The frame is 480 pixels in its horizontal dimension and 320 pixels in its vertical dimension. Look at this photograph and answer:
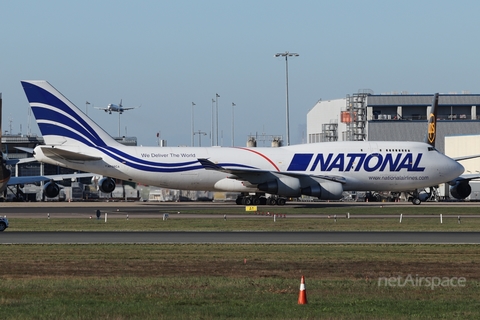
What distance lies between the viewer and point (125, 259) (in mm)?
25500

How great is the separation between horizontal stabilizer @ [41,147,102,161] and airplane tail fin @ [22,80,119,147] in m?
1.47

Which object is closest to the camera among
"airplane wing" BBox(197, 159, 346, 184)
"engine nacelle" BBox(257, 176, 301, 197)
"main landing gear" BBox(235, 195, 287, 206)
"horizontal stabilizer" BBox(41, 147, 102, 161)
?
"horizontal stabilizer" BBox(41, 147, 102, 161)

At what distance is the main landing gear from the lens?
2613 inches

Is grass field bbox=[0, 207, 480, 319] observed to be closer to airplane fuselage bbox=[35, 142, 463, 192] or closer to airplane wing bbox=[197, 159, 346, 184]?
airplane wing bbox=[197, 159, 346, 184]

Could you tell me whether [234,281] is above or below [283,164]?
below

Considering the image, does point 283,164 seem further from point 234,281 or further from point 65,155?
point 234,281

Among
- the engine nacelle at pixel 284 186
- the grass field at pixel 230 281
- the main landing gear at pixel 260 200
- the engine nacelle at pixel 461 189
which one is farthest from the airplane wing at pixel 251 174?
the grass field at pixel 230 281

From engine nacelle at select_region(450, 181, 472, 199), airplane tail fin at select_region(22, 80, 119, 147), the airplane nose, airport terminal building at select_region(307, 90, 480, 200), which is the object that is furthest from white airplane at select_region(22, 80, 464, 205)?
airport terminal building at select_region(307, 90, 480, 200)

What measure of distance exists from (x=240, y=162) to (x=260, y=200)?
12.1ft

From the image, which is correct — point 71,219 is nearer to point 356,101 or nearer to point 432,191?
point 432,191

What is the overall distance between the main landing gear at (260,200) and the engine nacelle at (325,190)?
2929 millimetres

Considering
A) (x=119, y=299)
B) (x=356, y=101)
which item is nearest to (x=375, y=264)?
(x=119, y=299)

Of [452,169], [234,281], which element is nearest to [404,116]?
[452,169]

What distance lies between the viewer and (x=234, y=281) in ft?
67.7
